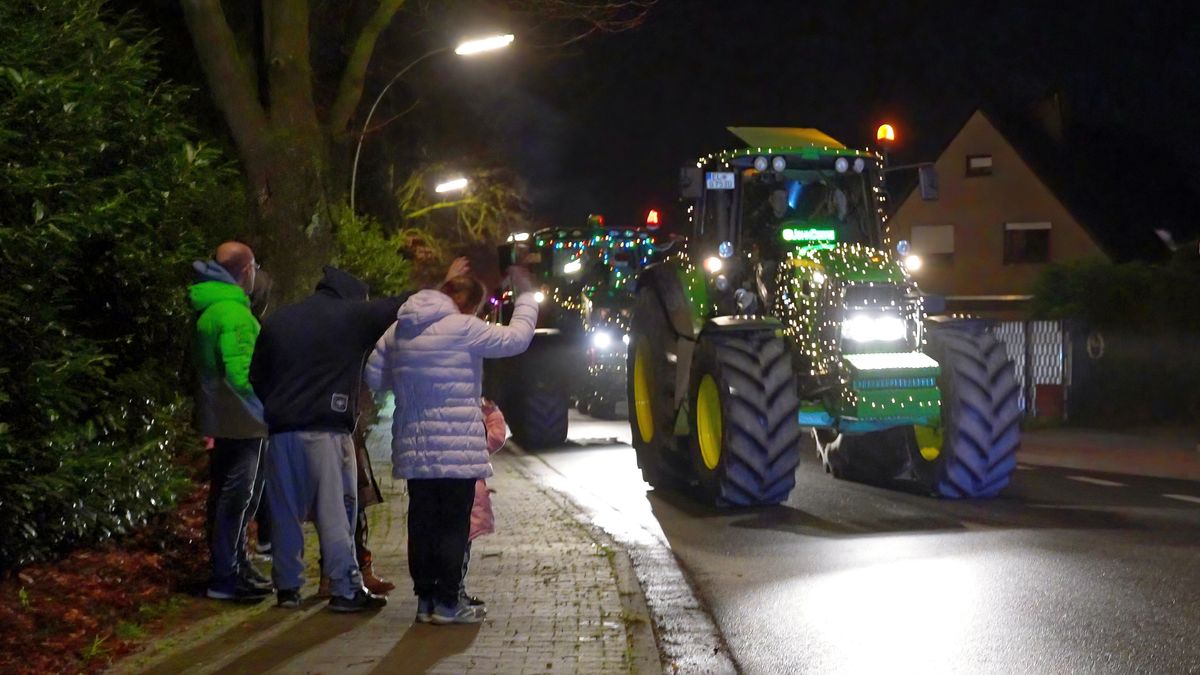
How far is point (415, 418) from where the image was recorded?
789cm

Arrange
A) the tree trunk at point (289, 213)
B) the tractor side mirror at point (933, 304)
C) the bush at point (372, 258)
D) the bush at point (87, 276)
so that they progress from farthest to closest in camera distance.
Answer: the bush at point (372, 258)
the tree trunk at point (289, 213)
the tractor side mirror at point (933, 304)
the bush at point (87, 276)

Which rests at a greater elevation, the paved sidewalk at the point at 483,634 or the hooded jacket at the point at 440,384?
the hooded jacket at the point at 440,384

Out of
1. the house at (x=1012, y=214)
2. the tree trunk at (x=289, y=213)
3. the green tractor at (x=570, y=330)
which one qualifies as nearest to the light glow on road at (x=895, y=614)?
the tree trunk at (x=289, y=213)

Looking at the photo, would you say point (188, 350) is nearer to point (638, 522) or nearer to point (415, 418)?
point (415, 418)

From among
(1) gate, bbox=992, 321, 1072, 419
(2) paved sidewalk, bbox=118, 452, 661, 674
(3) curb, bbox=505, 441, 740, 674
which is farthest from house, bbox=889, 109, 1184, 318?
(2) paved sidewalk, bbox=118, 452, 661, 674

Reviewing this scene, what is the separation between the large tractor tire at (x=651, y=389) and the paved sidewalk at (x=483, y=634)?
14.0 ft

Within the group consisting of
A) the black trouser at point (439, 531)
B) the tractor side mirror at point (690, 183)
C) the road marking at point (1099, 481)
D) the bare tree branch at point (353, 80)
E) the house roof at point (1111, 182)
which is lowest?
the road marking at point (1099, 481)

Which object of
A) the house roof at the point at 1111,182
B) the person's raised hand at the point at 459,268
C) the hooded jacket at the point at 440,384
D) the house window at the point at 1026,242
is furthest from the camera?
the house window at the point at 1026,242

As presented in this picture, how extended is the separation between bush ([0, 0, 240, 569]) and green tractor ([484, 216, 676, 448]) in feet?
28.4

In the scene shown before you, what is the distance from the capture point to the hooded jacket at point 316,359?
316 inches

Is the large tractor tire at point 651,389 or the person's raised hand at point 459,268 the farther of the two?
the large tractor tire at point 651,389

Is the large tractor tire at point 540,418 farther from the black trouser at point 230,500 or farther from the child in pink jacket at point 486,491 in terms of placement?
the child in pink jacket at point 486,491

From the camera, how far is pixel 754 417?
12258 millimetres

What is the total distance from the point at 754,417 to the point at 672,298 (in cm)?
237
